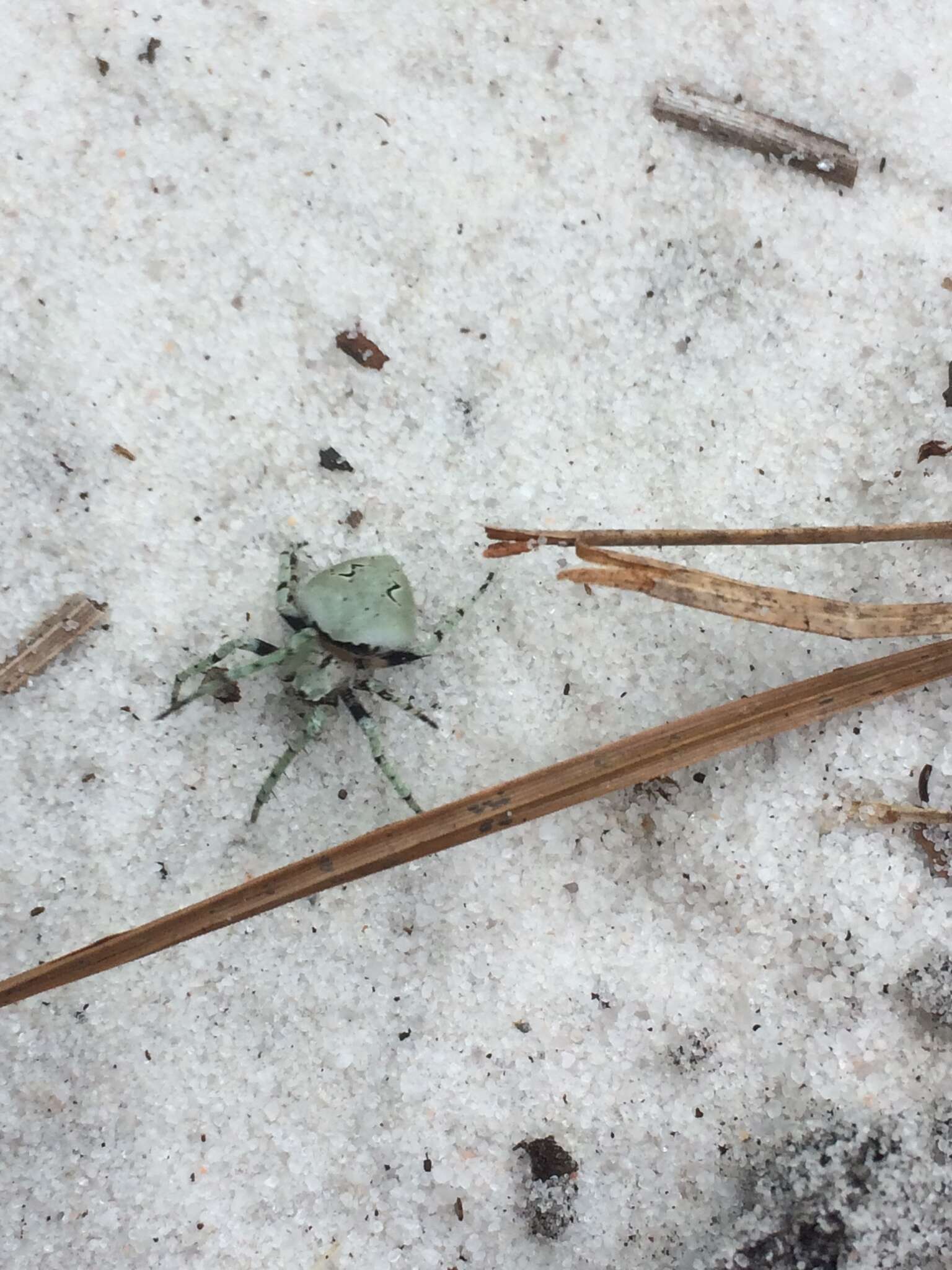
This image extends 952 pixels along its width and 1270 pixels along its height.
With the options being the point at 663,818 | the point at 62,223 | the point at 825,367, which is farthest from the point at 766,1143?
the point at 62,223

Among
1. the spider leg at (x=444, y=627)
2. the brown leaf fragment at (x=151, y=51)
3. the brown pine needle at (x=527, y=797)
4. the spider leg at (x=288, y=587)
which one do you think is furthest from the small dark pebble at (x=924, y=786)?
the brown leaf fragment at (x=151, y=51)

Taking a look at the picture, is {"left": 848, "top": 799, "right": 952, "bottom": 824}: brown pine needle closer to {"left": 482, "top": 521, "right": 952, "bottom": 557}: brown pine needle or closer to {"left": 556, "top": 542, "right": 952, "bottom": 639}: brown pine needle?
{"left": 556, "top": 542, "right": 952, "bottom": 639}: brown pine needle

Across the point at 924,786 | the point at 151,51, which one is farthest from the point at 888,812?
the point at 151,51

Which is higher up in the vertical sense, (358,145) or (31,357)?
(358,145)

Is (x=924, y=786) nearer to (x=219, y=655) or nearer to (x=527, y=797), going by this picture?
(x=527, y=797)

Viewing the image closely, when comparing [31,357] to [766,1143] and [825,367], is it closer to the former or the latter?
[825,367]

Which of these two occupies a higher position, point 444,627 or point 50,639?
point 444,627

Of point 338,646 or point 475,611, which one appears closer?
Answer: point 338,646
